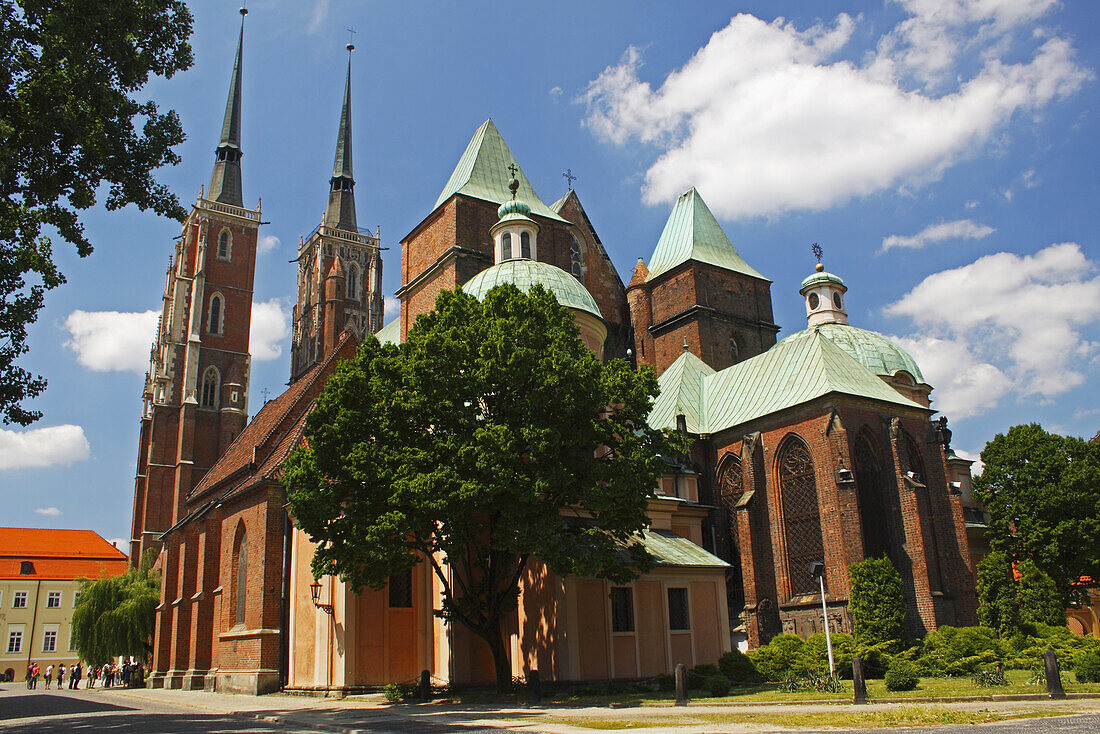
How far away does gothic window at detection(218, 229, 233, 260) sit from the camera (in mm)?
64625

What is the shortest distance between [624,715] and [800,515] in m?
17.7

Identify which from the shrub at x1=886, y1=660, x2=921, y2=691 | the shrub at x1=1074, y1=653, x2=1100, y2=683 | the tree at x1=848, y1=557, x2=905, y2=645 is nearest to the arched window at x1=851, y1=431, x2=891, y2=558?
the tree at x1=848, y1=557, x2=905, y2=645

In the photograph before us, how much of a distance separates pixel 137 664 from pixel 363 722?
28.3 m

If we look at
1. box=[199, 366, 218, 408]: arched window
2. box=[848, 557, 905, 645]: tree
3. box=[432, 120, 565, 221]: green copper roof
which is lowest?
box=[848, 557, 905, 645]: tree

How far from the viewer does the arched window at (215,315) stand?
62.1m

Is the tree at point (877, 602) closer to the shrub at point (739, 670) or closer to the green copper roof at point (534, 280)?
the shrub at point (739, 670)

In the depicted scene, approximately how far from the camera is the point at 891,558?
95.8 feet

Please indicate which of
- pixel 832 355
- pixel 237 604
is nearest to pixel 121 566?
pixel 237 604

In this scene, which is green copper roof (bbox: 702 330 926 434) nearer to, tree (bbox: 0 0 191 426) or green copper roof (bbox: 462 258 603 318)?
green copper roof (bbox: 462 258 603 318)

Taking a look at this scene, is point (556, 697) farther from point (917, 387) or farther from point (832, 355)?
point (917, 387)

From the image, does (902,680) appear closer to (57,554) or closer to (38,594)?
(38,594)

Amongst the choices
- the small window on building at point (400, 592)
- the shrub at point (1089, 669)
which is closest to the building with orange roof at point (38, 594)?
the small window on building at point (400, 592)

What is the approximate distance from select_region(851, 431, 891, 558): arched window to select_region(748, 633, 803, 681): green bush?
24.2ft

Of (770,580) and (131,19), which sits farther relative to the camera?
(770,580)
